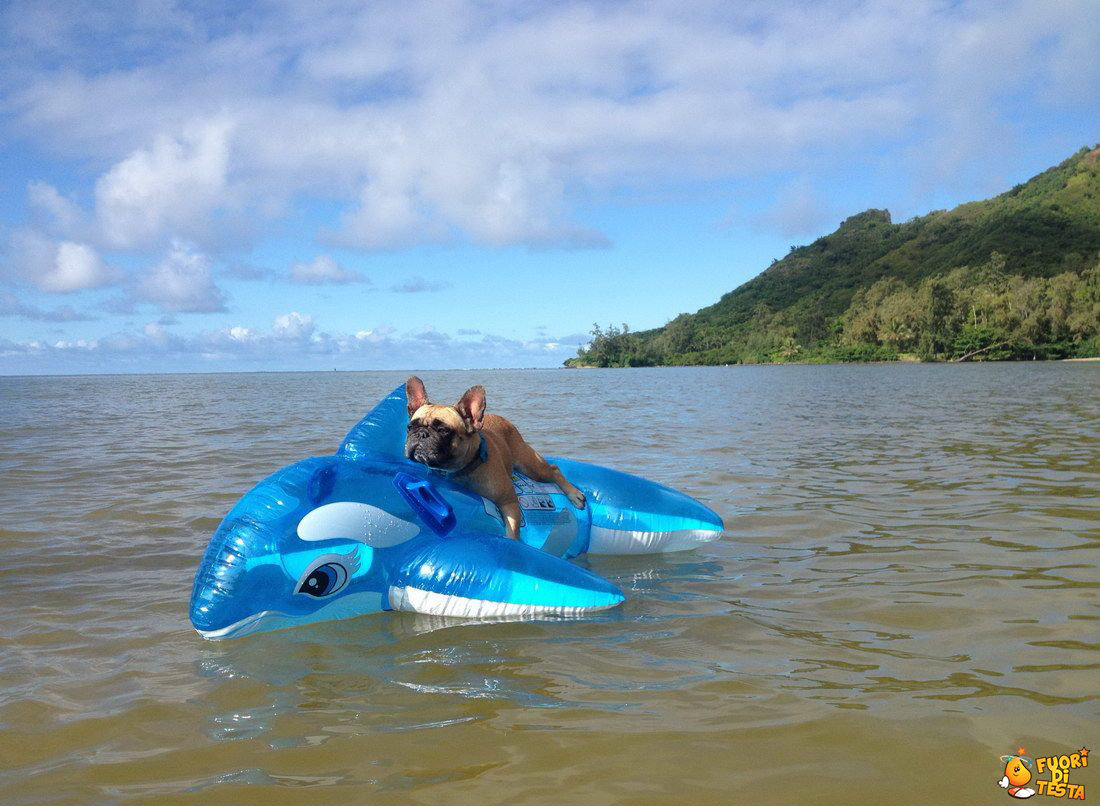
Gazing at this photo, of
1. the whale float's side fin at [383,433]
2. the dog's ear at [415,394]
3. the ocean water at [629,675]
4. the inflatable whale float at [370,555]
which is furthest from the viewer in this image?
the whale float's side fin at [383,433]

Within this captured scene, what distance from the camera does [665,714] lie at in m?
3.49

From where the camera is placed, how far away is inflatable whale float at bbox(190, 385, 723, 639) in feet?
15.0

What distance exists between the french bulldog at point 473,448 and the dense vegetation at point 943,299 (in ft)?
297

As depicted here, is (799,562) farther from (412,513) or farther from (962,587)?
(412,513)

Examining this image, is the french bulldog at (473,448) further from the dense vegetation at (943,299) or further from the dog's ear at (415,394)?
the dense vegetation at (943,299)

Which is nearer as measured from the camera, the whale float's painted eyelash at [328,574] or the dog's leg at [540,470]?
the whale float's painted eyelash at [328,574]

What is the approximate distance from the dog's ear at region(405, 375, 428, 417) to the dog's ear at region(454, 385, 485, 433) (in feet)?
1.35

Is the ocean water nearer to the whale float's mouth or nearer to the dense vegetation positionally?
the whale float's mouth

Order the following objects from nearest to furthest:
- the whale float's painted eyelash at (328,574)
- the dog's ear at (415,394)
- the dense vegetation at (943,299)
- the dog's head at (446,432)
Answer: the whale float's painted eyelash at (328,574), the dog's head at (446,432), the dog's ear at (415,394), the dense vegetation at (943,299)

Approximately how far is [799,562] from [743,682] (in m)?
2.61

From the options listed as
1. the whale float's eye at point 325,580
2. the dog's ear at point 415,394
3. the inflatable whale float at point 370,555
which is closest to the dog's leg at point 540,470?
the inflatable whale float at point 370,555

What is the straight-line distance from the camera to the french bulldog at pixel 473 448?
5.24 metres

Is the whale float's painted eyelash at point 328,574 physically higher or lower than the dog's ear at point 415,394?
lower

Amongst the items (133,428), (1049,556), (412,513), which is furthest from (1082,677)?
(133,428)
